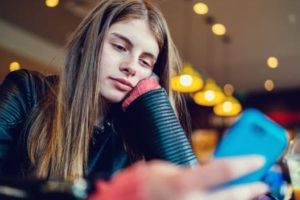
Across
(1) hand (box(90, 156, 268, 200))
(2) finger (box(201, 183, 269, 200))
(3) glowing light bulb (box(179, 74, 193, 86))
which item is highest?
(1) hand (box(90, 156, 268, 200))

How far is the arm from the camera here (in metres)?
0.70

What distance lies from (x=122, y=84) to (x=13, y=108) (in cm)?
25

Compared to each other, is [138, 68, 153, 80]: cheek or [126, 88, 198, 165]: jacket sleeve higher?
[138, 68, 153, 80]: cheek

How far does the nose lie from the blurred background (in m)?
2.22

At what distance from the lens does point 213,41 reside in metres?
4.68

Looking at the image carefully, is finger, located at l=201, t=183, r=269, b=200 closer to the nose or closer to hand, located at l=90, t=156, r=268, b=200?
hand, located at l=90, t=156, r=268, b=200

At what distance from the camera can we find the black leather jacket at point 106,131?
2.41 ft

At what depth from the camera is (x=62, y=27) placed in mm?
4395

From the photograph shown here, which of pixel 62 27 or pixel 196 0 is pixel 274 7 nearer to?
pixel 196 0

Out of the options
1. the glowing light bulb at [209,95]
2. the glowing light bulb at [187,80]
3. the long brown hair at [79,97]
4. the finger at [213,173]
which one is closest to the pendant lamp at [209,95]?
the glowing light bulb at [209,95]

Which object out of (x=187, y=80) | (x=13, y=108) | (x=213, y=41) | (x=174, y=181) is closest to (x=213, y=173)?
(x=174, y=181)

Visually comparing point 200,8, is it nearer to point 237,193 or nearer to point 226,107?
point 226,107

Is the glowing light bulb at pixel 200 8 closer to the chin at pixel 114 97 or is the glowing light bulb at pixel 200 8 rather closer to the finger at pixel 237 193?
the chin at pixel 114 97

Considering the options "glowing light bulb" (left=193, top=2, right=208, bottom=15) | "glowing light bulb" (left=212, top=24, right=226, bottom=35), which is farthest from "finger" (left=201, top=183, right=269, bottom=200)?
"glowing light bulb" (left=212, top=24, right=226, bottom=35)
